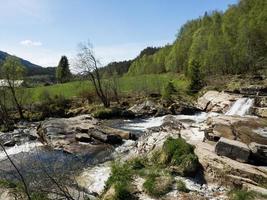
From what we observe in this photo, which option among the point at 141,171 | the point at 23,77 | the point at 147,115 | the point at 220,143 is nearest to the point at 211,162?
the point at 220,143

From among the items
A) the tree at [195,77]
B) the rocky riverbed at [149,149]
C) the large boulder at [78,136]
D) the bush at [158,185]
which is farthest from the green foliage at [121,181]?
the tree at [195,77]

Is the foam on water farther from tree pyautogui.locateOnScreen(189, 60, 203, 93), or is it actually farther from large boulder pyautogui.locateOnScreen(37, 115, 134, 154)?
tree pyautogui.locateOnScreen(189, 60, 203, 93)

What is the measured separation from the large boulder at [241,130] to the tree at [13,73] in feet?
114

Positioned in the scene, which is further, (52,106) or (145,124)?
(52,106)

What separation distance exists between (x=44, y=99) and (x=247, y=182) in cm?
4591

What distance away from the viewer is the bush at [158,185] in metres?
14.7

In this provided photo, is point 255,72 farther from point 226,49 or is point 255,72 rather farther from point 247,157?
point 247,157

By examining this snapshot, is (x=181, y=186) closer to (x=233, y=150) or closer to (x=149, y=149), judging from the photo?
(x=233, y=150)

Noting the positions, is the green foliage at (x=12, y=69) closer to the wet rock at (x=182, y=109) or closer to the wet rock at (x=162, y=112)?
the wet rock at (x=162, y=112)

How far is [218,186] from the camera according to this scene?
1536 cm

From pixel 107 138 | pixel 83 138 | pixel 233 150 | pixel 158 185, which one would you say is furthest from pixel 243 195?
pixel 83 138

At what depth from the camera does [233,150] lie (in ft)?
57.2

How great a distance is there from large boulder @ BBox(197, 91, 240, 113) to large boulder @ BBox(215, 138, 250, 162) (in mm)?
24464

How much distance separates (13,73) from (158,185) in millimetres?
40777
